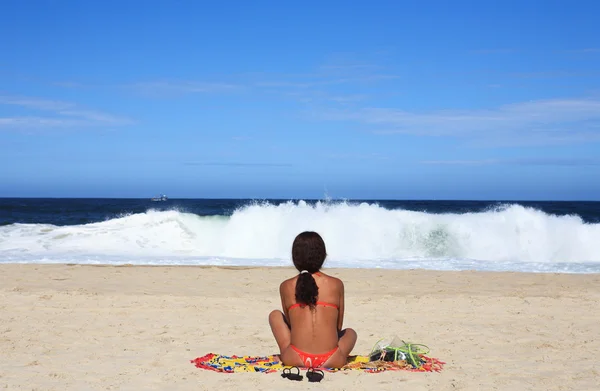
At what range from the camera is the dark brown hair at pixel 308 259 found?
4.97 metres

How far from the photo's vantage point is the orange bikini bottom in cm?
525

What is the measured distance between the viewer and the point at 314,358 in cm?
526

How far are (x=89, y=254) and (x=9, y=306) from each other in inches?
394

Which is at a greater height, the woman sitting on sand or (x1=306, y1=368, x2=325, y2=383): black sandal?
the woman sitting on sand

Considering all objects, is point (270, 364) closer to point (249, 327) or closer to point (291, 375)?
point (291, 375)

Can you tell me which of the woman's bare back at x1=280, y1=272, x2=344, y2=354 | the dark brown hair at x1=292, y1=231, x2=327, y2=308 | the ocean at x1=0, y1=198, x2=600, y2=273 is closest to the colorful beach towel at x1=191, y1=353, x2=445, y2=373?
the woman's bare back at x1=280, y1=272, x2=344, y2=354

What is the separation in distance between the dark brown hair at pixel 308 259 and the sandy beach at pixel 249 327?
2.36ft

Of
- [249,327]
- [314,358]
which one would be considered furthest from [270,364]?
[249,327]

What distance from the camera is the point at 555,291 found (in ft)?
37.8

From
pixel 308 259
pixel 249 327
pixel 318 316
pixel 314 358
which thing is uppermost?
pixel 308 259

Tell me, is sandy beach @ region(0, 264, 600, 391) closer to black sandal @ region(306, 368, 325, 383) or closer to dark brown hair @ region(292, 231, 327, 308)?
black sandal @ region(306, 368, 325, 383)

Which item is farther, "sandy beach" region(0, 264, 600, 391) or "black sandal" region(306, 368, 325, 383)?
"sandy beach" region(0, 264, 600, 391)

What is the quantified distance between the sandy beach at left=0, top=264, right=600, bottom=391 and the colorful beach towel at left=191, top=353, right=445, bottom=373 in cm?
11

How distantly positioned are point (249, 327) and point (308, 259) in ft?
10.3
